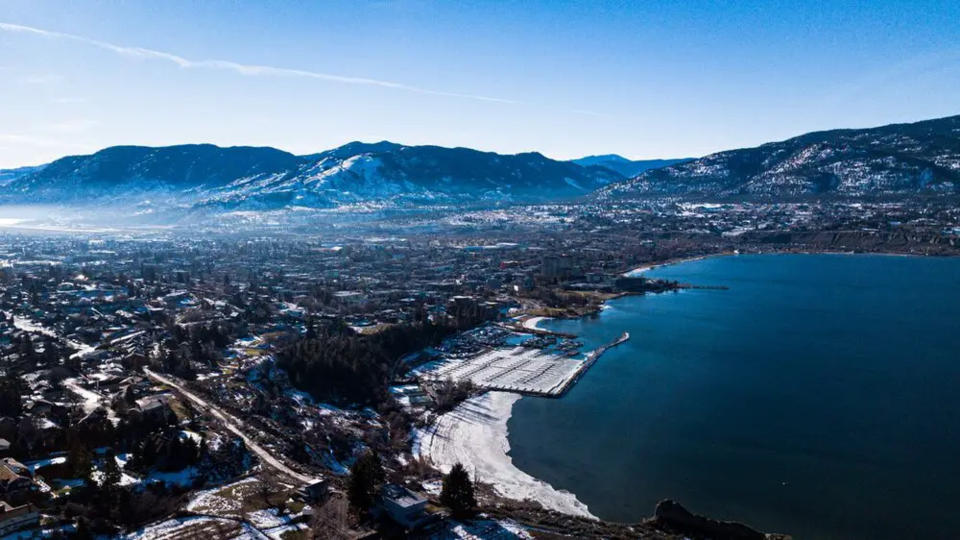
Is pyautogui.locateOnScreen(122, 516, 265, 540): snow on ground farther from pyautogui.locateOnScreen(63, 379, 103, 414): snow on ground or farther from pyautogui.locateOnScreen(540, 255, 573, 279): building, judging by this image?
pyautogui.locateOnScreen(540, 255, 573, 279): building

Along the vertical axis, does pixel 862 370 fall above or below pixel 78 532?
below

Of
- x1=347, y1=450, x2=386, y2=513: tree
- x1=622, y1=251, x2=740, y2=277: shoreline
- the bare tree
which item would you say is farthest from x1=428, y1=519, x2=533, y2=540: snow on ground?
x1=622, y1=251, x2=740, y2=277: shoreline

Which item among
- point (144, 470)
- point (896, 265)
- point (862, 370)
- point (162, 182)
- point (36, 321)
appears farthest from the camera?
point (162, 182)

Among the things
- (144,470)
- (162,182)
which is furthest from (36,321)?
(162,182)

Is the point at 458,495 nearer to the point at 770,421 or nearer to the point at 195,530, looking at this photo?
the point at 195,530

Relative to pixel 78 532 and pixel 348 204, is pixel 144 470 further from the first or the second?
pixel 348 204

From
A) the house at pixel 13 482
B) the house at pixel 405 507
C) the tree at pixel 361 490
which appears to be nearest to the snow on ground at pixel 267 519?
the tree at pixel 361 490

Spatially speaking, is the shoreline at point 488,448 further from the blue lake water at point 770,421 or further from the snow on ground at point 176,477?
the snow on ground at point 176,477
